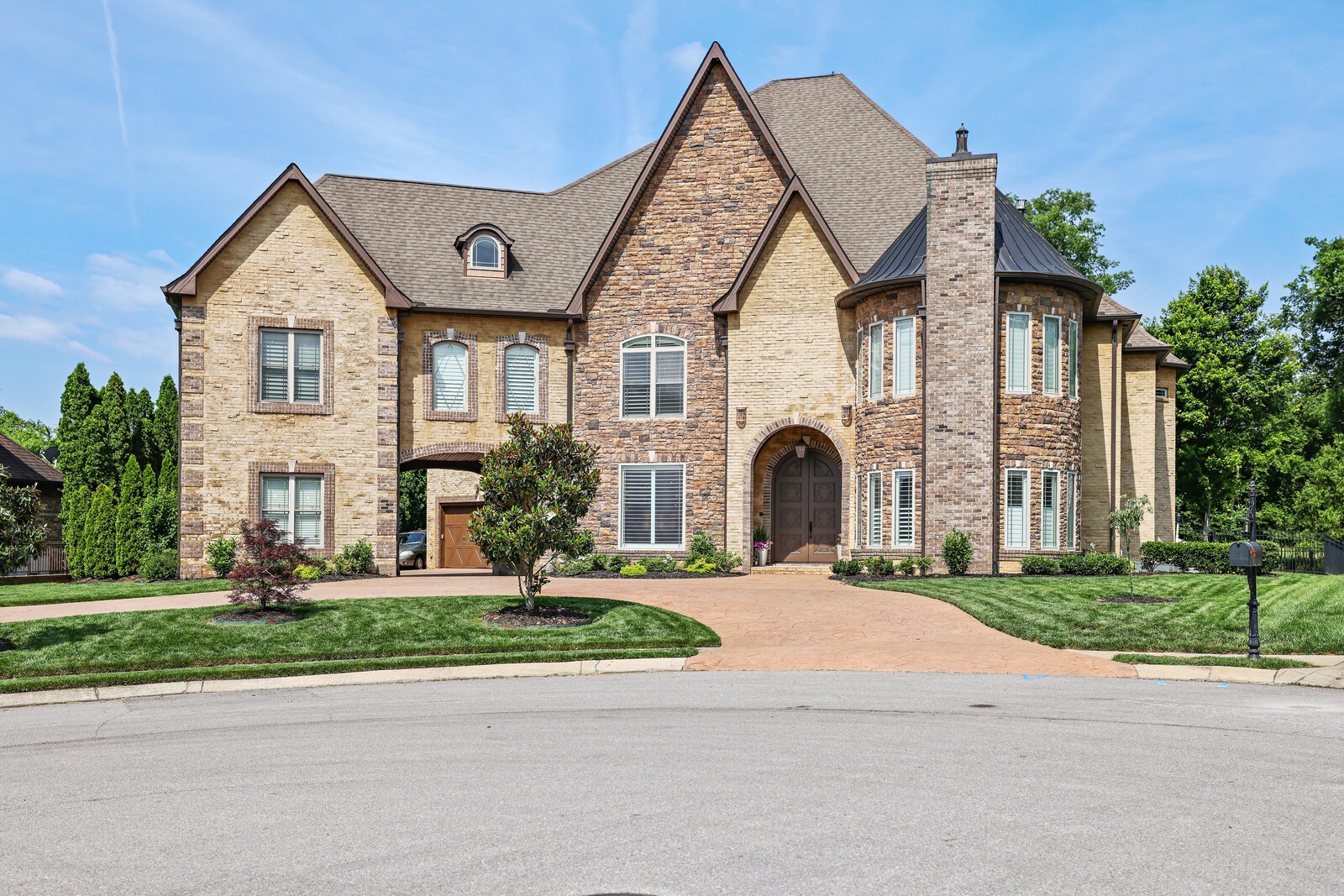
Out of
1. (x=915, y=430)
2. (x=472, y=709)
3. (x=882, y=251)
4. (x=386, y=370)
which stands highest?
(x=882, y=251)

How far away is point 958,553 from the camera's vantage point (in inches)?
995

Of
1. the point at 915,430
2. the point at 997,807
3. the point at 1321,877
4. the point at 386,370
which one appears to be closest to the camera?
the point at 1321,877

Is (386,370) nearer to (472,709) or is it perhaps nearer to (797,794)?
(472,709)

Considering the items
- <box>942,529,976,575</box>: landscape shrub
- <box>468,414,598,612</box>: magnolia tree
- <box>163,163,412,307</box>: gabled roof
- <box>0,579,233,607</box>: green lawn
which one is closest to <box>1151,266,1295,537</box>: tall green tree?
<box>942,529,976,575</box>: landscape shrub

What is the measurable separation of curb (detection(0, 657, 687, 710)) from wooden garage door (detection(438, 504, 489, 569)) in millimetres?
23237

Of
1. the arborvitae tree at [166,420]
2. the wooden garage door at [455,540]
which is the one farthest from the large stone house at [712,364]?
the arborvitae tree at [166,420]

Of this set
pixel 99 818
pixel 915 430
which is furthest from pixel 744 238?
pixel 99 818

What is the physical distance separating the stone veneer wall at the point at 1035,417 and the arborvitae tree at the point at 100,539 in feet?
82.3

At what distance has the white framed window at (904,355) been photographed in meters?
26.6

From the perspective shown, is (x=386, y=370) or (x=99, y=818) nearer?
(x=99, y=818)

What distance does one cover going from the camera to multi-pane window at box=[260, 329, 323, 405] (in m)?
28.8

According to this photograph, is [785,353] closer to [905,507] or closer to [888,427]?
[888,427]

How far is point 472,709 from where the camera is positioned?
11445mm

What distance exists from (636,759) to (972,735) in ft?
10.0
